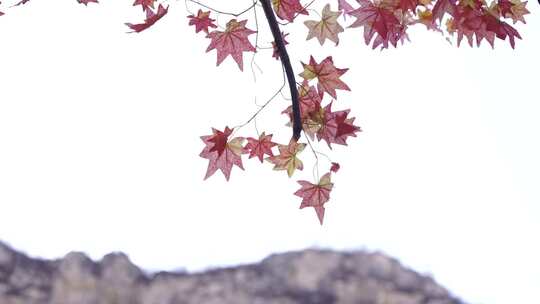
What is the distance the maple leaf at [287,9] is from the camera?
1.33 meters

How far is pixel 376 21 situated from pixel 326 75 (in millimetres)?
185

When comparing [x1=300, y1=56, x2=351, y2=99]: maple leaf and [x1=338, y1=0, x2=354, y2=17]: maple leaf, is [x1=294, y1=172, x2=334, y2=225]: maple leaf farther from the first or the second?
[x1=338, y1=0, x2=354, y2=17]: maple leaf

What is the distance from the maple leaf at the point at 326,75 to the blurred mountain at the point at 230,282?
6.56 metres

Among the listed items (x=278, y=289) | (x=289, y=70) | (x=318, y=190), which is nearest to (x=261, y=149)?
(x=318, y=190)

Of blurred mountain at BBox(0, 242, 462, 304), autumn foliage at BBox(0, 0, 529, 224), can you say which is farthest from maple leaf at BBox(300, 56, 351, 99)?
blurred mountain at BBox(0, 242, 462, 304)

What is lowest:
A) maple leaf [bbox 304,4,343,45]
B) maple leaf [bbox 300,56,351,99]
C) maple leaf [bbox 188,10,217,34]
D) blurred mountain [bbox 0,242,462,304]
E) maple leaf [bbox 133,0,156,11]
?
maple leaf [bbox 300,56,351,99]

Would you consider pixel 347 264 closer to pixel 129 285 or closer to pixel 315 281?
pixel 315 281

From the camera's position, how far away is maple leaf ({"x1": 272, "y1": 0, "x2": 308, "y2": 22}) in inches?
52.4

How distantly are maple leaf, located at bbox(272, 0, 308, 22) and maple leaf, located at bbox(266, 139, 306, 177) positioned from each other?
0.89 ft

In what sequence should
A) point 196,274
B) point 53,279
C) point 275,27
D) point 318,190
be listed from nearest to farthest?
point 275,27 → point 318,190 → point 53,279 → point 196,274

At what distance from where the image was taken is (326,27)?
54.6 inches

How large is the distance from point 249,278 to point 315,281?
816mm

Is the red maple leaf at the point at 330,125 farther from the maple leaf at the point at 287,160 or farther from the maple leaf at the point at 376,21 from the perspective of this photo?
the maple leaf at the point at 376,21

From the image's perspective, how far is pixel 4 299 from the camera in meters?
7.59
